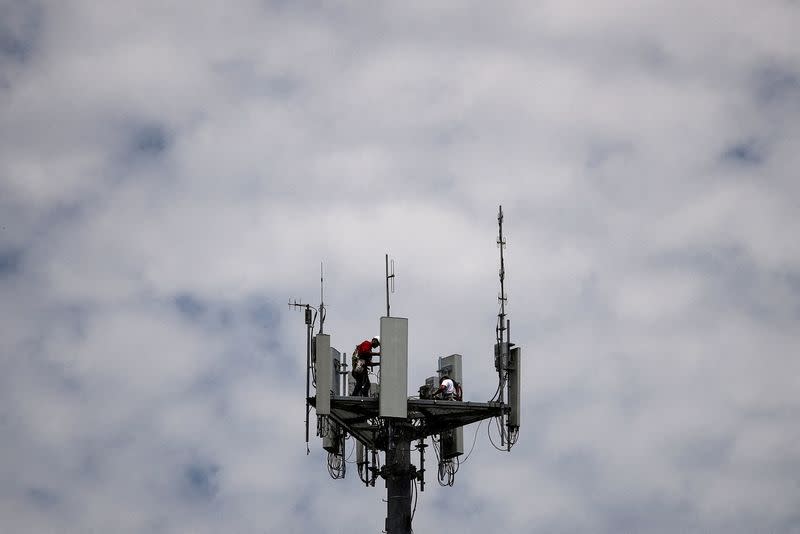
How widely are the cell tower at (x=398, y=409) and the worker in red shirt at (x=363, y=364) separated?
0.29 meters

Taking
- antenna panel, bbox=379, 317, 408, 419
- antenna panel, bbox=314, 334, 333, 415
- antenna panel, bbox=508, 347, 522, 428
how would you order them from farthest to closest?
antenna panel, bbox=508, 347, 522, 428
antenna panel, bbox=379, 317, 408, 419
antenna panel, bbox=314, 334, 333, 415

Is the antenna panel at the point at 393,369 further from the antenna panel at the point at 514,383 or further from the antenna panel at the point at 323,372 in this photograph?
the antenna panel at the point at 514,383

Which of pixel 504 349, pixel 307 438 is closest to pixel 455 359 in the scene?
pixel 504 349

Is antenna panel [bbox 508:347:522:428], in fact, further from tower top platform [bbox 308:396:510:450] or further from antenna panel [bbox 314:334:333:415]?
antenna panel [bbox 314:334:333:415]

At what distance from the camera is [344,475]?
66.2 metres

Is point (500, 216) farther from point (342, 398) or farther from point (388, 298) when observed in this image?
point (342, 398)

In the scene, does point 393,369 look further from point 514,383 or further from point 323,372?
point 514,383

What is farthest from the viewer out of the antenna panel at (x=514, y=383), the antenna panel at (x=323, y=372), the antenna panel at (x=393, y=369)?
the antenna panel at (x=514, y=383)

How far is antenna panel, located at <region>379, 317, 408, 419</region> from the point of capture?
→ 58.8 metres

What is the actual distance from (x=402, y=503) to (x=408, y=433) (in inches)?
98.1

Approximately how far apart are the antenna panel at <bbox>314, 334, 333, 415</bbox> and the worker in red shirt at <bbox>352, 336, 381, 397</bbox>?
1.59m

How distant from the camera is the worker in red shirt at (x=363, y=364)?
60.8 metres

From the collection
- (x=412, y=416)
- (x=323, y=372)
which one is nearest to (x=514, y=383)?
(x=412, y=416)

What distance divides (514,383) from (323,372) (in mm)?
7106
